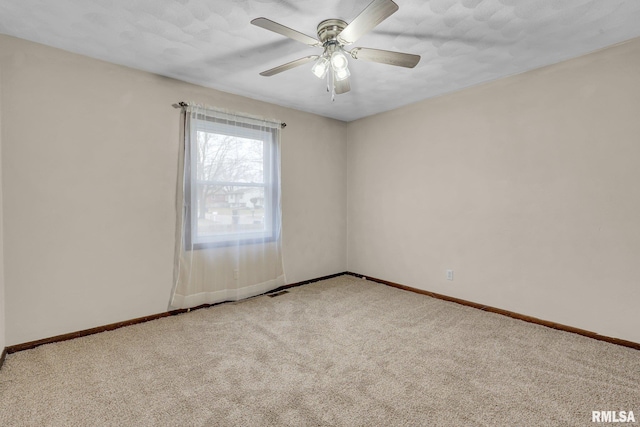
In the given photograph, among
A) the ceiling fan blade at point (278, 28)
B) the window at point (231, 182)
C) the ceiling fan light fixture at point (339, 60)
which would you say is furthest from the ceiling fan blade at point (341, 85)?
the window at point (231, 182)

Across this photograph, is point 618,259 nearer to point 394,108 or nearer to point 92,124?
point 394,108

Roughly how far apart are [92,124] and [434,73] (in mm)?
3160

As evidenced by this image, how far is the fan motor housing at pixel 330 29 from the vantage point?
6.75ft

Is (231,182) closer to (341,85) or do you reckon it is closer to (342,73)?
(341,85)

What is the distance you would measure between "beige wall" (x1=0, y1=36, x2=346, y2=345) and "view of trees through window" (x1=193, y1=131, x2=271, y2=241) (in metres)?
0.29

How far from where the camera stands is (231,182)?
342cm

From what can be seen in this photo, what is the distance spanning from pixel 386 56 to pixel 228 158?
2.05 m

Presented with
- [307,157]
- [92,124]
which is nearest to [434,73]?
[307,157]

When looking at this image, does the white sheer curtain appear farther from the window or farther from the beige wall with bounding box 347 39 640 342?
the beige wall with bounding box 347 39 640 342

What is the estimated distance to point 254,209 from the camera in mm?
3648

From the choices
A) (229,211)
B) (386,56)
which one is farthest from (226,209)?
(386,56)

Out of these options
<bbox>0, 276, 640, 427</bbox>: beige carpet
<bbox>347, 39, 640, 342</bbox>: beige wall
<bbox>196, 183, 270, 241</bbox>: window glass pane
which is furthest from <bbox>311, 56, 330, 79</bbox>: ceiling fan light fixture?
<bbox>0, 276, 640, 427</bbox>: beige carpet

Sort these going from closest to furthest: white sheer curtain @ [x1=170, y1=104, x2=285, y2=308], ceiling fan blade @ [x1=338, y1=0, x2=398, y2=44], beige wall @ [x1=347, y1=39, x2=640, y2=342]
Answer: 1. ceiling fan blade @ [x1=338, y1=0, x2=398, y2=44]
2. beige wall @ [x1=347, y1=39, x2=640, y2=342]
3. white sheer curtain @ [x1=170, y1=104, x2=285, y2=308]

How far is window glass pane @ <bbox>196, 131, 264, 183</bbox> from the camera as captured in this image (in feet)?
10.6
